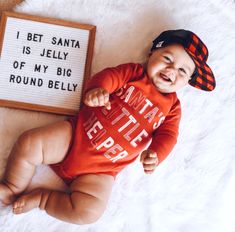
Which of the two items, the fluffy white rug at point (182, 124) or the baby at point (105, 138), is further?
the fluffy white rug at point (182, 124)

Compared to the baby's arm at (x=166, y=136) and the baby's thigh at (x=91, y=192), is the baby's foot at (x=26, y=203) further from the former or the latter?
the baby's arm at (x=166, y=136)

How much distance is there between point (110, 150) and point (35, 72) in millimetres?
334

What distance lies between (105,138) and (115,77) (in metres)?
0.18

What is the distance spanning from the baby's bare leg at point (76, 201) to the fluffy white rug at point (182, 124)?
91 millimetres

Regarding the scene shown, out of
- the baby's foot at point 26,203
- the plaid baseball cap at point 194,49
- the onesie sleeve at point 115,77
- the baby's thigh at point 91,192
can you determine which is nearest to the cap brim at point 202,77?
the plaid baseball cap at point 194,49

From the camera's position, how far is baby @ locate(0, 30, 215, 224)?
3.23 feet

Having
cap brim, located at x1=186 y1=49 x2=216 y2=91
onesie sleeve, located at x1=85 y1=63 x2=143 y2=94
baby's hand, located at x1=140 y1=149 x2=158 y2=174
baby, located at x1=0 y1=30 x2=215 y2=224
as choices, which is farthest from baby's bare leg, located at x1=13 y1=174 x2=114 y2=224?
cap brim, located at x1=186 y1=49 x2=216 y2=91

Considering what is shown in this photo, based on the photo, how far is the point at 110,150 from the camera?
3.31 ft

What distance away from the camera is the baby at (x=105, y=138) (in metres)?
0.98

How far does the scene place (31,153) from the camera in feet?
3.17

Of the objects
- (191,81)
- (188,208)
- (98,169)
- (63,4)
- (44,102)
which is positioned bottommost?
(188,208)

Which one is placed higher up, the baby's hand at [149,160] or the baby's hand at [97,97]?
the baby's hand at [97,97]

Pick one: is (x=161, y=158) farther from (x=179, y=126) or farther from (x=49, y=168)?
(x=49, y=168)

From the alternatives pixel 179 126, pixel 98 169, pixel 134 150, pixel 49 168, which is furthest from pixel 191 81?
pixel 49 168
